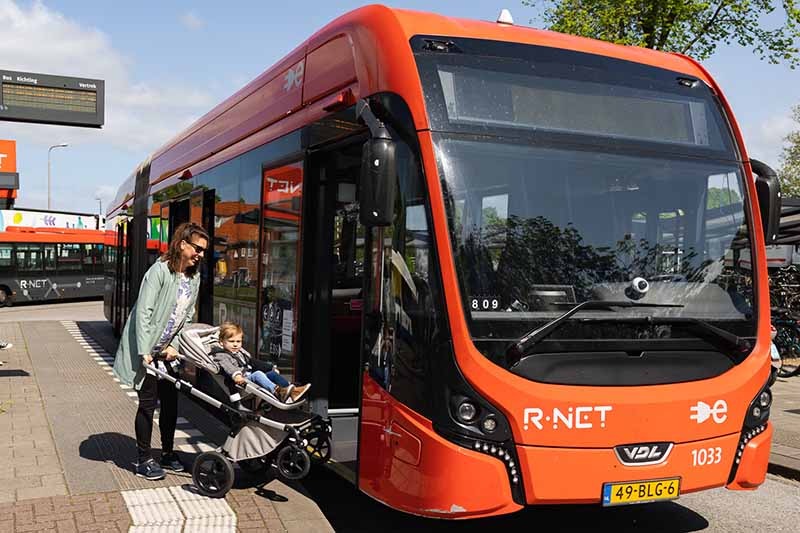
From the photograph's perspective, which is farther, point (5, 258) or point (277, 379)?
point (5, 258)

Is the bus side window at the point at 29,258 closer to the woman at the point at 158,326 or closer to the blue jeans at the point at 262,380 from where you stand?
the woman at the point at 158,326

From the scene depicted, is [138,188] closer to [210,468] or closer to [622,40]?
[210,468]

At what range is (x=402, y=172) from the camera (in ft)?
15.6

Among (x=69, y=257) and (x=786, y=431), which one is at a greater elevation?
(x=69, y=257)

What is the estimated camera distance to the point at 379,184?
→ 15.0 feet

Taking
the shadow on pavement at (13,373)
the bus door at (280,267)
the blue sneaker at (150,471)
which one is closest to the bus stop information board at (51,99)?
the shadow on pavement at (13,373)

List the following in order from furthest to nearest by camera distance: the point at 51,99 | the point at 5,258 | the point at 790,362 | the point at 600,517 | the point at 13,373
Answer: the point at 5,258 < the point at 51,99 < the point at 790,362 < the point at 13,373 < the point at 600,517

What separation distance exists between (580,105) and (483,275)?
1.23m

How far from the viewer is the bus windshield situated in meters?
4.64

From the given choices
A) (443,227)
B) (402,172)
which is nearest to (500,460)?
(443,227)

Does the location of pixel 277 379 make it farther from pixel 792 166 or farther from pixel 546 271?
pixel 792 166

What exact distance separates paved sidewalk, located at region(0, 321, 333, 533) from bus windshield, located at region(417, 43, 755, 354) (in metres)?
2.07

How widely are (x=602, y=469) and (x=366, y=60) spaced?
274 centimetres

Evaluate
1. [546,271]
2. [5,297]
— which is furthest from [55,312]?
[546,271]
